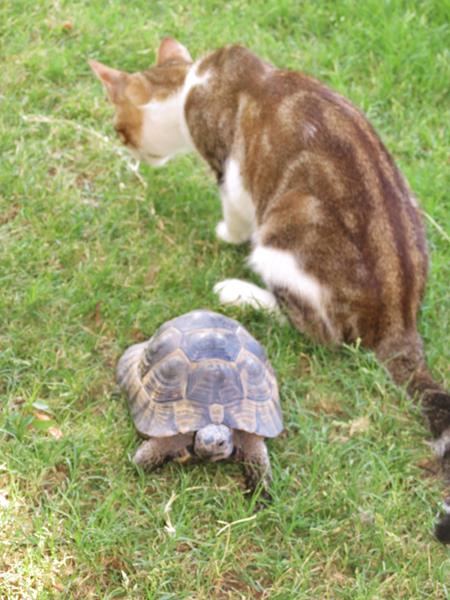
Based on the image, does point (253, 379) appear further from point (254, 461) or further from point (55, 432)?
point (55, 432)

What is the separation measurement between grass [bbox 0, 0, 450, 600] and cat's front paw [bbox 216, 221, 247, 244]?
2.1 inches

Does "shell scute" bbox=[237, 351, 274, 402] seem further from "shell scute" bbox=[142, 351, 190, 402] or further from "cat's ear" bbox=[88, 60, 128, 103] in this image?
"cat's ear" bbox=[88, 60, 128, 103]

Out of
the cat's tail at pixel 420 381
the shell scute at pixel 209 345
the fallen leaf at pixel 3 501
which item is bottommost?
the fallen leaf at pixel 3 501

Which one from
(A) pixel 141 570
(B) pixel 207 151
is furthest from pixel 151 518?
(B) pixel 207 151

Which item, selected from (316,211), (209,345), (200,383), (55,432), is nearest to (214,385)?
(200,383)

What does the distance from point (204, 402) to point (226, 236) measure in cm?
155

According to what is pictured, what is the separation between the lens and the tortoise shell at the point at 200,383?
3.50 m

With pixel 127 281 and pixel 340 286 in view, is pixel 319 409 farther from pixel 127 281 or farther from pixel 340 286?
pixel 127 281

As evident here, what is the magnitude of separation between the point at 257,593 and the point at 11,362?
1.45 meters

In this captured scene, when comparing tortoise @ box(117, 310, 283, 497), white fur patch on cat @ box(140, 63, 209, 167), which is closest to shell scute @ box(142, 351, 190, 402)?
tortoise @ box(117, 310, 283, 497)

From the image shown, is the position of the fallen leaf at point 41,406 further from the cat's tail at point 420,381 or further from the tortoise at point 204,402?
the cat's tail at point 420,381

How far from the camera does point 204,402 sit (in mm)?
3506

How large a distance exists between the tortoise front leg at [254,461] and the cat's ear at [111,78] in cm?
232

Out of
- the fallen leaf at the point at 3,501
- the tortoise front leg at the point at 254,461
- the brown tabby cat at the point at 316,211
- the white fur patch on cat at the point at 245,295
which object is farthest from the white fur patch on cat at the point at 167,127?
the fallen leaf at the point at 3,501
